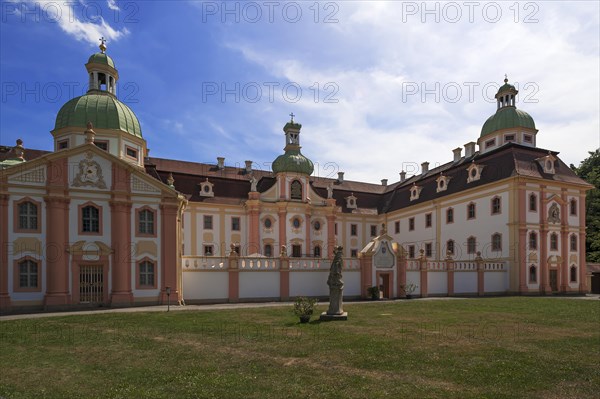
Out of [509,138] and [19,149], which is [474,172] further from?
[19,149]

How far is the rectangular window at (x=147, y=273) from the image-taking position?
25891 mm

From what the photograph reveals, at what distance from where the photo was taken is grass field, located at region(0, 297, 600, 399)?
8320 mm

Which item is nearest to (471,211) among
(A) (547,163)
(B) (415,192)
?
(A) (547,163)

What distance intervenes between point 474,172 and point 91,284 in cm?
3320

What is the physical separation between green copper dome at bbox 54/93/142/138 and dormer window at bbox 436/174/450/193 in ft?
97.2

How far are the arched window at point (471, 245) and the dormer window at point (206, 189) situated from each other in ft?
83.5

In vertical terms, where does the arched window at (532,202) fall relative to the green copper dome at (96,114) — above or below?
below

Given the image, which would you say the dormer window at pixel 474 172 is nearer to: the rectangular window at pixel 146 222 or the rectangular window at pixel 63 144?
the rectangular window at pixel 146 222

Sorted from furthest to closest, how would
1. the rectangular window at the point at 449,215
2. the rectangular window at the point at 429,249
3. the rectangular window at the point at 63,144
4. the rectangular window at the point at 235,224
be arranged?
the rectangular window at the point at 429,249 < the rectangular window at the point at 235,224 < the rectangular window at the point at 449,215 < the rectangular window at the point at 63,144

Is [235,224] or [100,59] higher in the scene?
[100,59]

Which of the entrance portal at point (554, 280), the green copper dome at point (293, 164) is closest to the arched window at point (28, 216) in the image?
the green copper dome at point (293, 164)

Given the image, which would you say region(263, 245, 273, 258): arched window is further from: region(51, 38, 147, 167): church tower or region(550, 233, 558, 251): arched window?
region(550, 233, 558, 251): arched window

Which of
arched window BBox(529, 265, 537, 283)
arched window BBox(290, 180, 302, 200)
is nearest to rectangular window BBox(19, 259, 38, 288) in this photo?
arched window BBox(290, 180, 302, 200)

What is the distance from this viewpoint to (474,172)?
1580 inches
